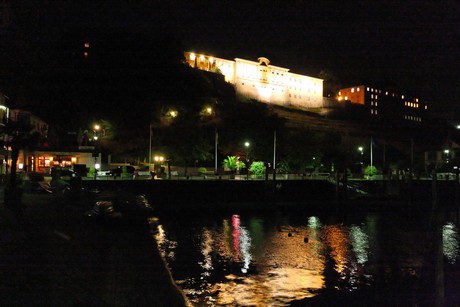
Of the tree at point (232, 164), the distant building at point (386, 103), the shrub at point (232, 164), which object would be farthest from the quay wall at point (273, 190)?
the distant building at point (386, 103)

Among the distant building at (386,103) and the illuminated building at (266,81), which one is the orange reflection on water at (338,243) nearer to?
the illuminated building at (266,81)

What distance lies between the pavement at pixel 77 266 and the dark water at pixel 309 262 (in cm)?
99

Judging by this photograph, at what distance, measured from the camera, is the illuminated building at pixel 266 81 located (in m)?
97.4

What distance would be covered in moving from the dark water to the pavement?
0.99 m

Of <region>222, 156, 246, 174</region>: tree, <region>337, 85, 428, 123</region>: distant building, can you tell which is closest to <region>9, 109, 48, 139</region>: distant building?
<region>222, 156, 246, 174</region>: tree

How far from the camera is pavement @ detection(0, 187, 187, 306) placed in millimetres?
8242

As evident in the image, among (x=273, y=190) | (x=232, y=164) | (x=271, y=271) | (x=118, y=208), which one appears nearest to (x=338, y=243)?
(x=271, y=271)

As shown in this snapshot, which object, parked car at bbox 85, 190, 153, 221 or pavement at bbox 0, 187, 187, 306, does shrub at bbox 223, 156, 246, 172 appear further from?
pavement at bbox 0, 187, 187, 306

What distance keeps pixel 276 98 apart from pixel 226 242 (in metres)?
91.9

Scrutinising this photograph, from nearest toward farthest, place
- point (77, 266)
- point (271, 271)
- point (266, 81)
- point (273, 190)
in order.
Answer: point (77, 266)
point (271, 271)
point (273, 190)
point (266, 81)

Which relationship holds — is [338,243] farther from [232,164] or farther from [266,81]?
[266,81]

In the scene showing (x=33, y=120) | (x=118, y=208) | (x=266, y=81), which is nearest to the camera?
(x=118, y=208)

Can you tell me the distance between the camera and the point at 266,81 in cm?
10519

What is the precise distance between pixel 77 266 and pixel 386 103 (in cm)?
14152
